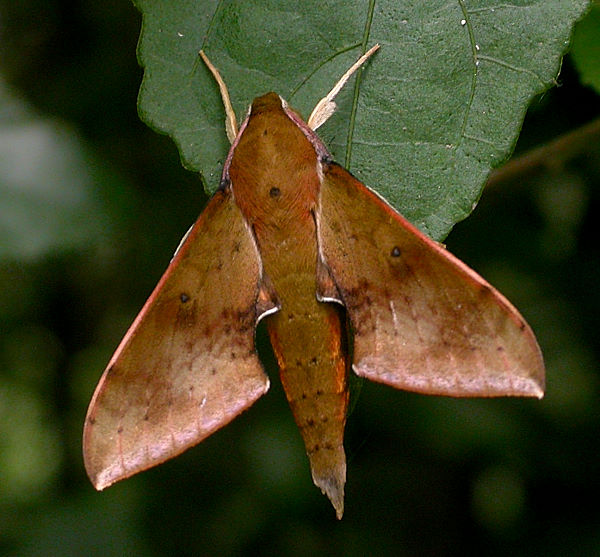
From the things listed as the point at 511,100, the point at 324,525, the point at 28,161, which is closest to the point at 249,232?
the point at 511,100

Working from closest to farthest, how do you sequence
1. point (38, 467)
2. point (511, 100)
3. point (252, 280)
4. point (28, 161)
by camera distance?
1. point (511, 100)
2. point (252, 280)
3. point (28, 161)
4. point (38, 467)

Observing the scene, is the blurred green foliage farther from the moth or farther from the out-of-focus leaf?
the moth

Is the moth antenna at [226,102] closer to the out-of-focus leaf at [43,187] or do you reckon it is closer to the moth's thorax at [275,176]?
the moth's thorax at [275,176]

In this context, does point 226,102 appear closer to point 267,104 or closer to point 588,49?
point 267,104

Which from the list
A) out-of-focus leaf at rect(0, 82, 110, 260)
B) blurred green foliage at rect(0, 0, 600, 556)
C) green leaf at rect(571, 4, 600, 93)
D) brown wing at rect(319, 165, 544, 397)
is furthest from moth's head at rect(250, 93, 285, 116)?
out-of-focus leaf at rect(0, 82, 110, 260)

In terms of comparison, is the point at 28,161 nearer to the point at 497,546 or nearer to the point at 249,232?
the point at 249,232
